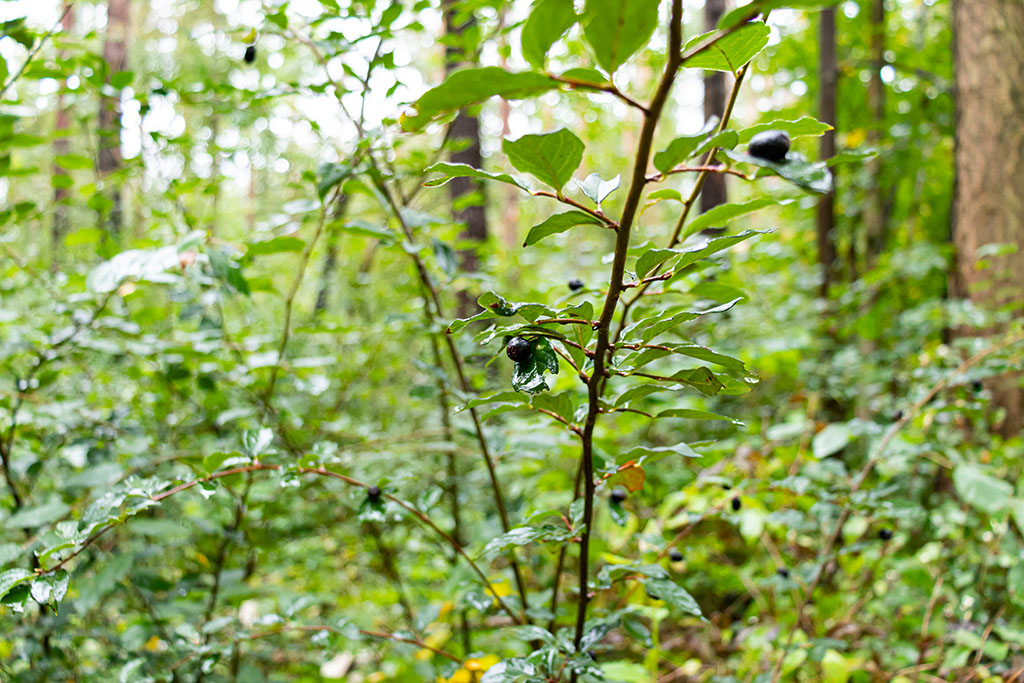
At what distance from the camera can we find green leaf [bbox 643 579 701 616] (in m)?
0.94

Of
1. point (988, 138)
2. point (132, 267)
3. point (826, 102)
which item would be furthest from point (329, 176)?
point (826, 102)

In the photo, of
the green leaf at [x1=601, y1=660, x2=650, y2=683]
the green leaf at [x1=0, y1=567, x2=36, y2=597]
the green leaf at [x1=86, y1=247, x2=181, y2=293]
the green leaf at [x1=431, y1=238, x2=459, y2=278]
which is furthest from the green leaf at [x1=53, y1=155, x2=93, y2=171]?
the green leaf at [x1=601, y1=660, x2=650, y2=683]

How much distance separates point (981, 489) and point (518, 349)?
57.1 inches

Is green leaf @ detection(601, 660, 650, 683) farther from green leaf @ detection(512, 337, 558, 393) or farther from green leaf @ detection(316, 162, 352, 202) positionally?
green leaf @ detection(316, 162, 352, 202)

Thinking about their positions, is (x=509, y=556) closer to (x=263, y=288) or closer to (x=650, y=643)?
(x=650, y=643)

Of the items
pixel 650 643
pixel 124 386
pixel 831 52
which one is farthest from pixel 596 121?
pixel 650 643

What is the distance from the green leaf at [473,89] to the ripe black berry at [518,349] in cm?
26

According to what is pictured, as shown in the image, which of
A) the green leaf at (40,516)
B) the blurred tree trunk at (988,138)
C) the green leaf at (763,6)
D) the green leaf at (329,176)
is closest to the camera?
the green leaf at (763,6)

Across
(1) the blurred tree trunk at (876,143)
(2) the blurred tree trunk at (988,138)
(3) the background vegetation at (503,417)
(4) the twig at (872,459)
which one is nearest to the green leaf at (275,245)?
(3) the background vegetation at (503,417)

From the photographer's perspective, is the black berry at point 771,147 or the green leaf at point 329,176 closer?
the black berry at point 771,147

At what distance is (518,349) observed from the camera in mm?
716

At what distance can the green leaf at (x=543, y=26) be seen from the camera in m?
0.57

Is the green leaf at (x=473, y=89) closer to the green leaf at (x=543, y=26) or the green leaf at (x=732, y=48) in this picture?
the green leaf at (x=543, y=26)

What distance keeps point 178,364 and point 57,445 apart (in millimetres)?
402
